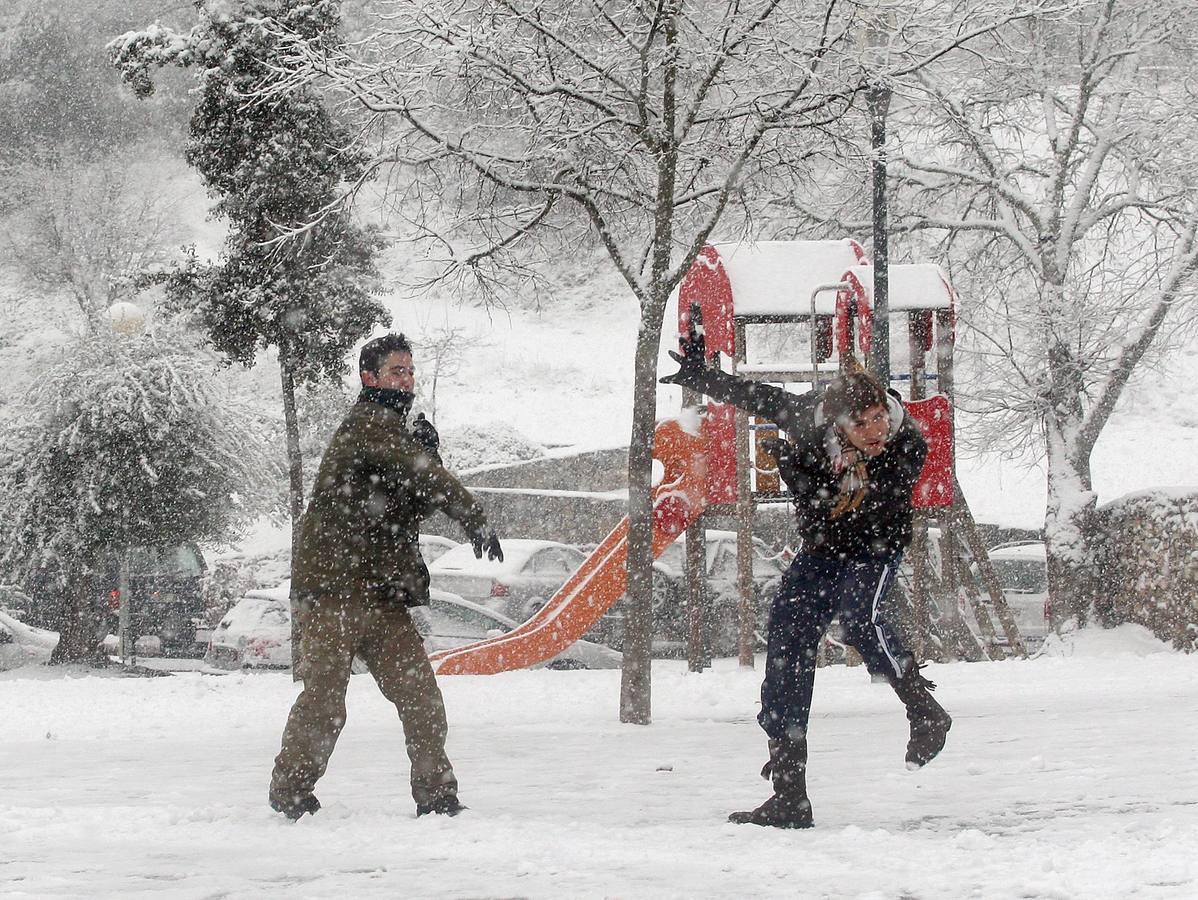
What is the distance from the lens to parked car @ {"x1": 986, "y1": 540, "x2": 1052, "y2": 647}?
19922mm

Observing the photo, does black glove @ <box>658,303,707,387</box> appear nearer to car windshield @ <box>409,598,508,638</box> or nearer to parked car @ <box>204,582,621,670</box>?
parked car @ <box>204,582,621,670</box>

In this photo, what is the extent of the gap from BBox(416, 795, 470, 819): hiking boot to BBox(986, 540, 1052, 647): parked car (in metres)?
15.7

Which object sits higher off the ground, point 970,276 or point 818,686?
point 970,276

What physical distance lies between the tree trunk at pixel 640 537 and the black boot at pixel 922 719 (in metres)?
4.08

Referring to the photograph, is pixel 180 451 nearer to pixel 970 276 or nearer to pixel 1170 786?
pixel 970 276

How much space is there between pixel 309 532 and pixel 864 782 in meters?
2.46

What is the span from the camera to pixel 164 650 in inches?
840

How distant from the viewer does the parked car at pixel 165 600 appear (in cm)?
2105

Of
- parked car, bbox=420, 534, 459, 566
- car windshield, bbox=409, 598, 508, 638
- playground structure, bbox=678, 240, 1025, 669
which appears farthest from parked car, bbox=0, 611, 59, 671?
playground structure, bbox=678, 240, 1025, 669

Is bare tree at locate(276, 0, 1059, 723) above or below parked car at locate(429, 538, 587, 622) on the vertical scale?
above

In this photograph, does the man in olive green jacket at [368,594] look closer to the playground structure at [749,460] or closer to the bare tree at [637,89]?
the bare tree at [637,89]

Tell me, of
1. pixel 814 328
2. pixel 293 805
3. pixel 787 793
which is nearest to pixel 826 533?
pixel 787 793

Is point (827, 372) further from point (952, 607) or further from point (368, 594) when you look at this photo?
point (368, 594)

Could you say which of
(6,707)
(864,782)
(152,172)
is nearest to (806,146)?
(864,782)
